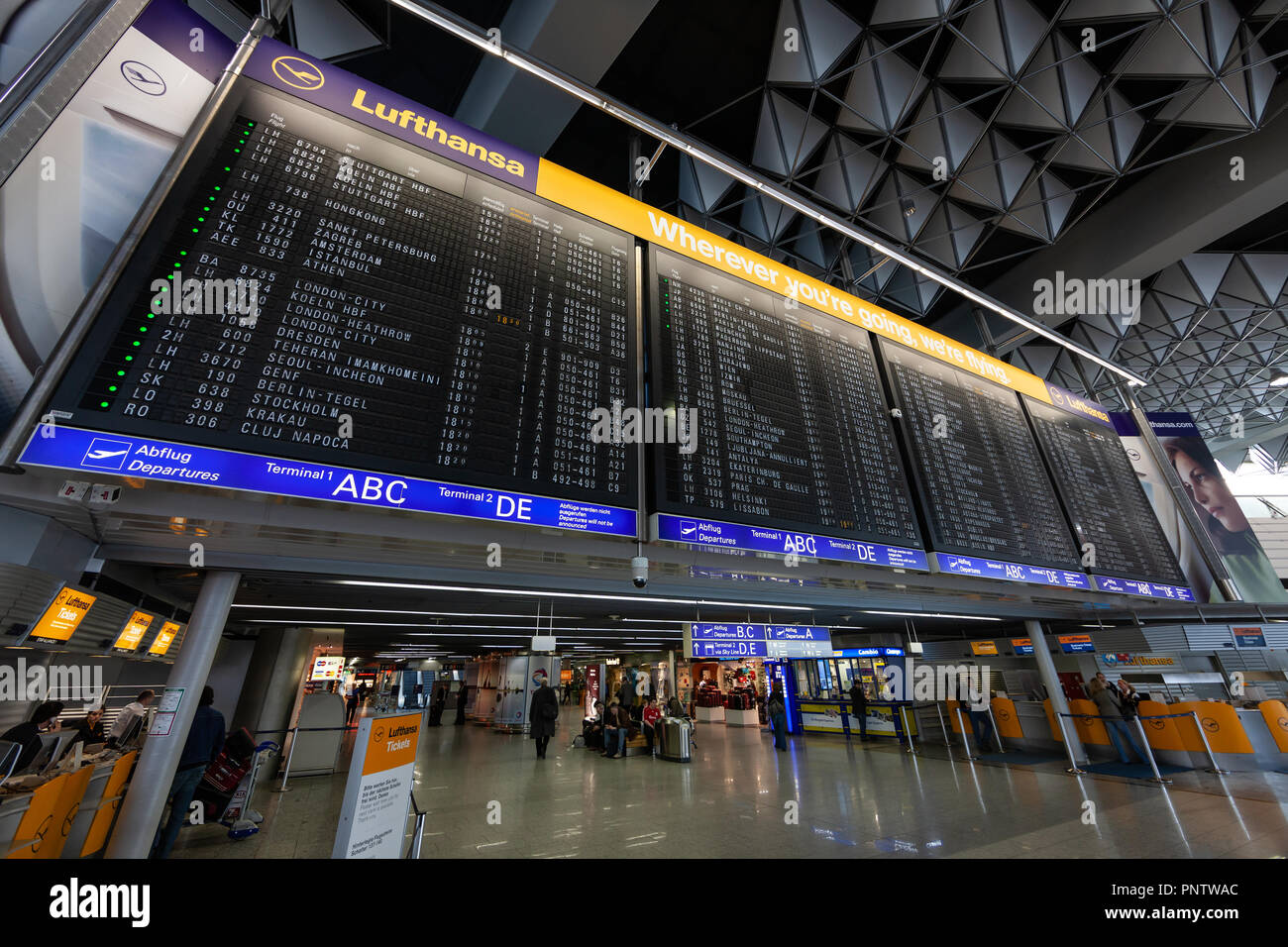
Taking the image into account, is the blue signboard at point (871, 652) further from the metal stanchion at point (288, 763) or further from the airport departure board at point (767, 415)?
the metal stanchion at point (288, 763)

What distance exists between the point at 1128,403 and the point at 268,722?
2386 cm

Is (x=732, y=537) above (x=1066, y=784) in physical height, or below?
above

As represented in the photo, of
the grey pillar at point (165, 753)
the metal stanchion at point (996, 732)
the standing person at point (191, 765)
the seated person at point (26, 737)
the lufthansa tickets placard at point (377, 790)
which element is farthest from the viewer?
the metal stanchion at point (996, 732)

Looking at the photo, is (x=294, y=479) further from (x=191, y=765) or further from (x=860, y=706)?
(x=860, y=706)

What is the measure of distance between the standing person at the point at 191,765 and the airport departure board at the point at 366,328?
147 inches

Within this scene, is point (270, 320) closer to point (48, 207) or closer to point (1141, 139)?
point (48, 207)

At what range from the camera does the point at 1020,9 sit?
→ 26.8 ft

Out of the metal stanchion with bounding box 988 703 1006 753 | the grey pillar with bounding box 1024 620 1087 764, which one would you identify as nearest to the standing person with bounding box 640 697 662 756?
the metal stanchion with bounding box 988 703 1006 753

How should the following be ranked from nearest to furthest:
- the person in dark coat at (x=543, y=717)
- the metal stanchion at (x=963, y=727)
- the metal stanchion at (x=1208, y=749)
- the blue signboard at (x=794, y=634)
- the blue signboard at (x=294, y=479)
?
the blue signboard at (x=294, y=479) → the metal stanchion at (x=1208, y=749) → the blue signboard at (x=794, y=634) → the metal stanchion at (x=963, y=727) → the person in dark coat at (x=543, y=717)

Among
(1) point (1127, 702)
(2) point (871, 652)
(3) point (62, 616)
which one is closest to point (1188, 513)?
(1) point (1127, 702)

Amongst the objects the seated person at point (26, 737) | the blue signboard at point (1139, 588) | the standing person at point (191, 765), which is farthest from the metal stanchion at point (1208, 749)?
the seated person at point (26, 737)

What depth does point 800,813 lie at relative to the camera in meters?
6.39

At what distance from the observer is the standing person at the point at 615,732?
12500 mm
